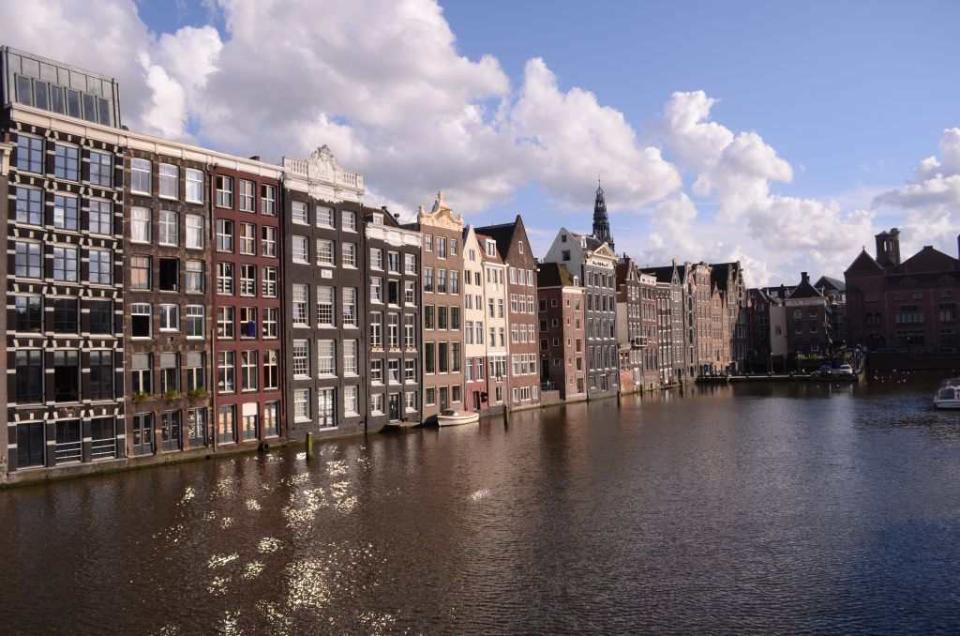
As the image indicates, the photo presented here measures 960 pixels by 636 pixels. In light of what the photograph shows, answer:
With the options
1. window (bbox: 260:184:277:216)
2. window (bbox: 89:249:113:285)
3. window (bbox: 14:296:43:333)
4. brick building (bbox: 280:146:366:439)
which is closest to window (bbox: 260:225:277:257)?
brick building (bbox: 280:146:366:439)

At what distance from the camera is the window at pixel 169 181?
56.8 meters

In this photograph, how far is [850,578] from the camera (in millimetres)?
27703

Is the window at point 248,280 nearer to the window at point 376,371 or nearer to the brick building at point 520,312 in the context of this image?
the window at point 376,371

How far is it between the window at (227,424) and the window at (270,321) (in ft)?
21.7

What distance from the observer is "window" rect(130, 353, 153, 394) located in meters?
54.0

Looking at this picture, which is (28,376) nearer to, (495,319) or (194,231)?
(194,231)

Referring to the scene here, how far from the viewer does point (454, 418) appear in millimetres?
79625

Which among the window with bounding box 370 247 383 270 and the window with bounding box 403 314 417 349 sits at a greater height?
the window with bounding box 370 247 383 270

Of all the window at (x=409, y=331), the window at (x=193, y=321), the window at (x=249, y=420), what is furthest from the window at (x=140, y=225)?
the window at (x=409, y=331)

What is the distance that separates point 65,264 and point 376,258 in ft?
98.8

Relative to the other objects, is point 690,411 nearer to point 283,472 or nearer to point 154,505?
point 283,472

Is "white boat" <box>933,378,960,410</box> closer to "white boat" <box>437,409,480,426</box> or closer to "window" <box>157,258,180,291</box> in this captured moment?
"white boat" <box>437,409,480,426</box>

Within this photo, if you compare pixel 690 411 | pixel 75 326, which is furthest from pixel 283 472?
pixel 690 411

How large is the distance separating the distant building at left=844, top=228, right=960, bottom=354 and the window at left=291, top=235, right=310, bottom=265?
15697 cm
